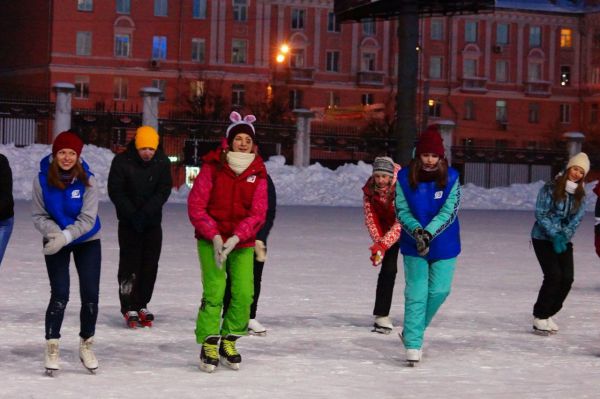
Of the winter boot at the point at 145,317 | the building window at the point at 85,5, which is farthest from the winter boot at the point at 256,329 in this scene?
the building window at the point at 85,5

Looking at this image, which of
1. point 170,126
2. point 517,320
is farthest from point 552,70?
point 517,320

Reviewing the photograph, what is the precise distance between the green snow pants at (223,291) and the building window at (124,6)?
6733 centimetres

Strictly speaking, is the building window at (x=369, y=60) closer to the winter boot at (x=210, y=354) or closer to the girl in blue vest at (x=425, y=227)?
the girl in blue vest at (x=425, y=227)

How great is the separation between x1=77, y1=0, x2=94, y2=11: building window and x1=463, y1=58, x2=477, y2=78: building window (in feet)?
77.2

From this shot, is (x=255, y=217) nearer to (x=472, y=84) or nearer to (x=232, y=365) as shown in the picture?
(x=232, y=365)

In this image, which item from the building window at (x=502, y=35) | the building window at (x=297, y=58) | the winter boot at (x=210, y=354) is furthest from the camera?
the building window at (x=502, y=35)

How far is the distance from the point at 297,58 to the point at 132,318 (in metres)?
69.1

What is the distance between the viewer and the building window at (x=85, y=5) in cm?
7312

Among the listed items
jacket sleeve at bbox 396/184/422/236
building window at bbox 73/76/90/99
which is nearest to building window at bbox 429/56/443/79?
building window at bbox 73/76/90/99

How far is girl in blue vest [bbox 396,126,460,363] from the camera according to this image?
9250 millimetres

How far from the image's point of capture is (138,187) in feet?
36.5

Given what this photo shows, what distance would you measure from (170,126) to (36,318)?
32.2m

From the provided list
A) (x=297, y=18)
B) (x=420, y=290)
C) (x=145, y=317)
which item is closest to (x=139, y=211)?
(x=145, y=317)

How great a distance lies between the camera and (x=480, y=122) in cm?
8312
